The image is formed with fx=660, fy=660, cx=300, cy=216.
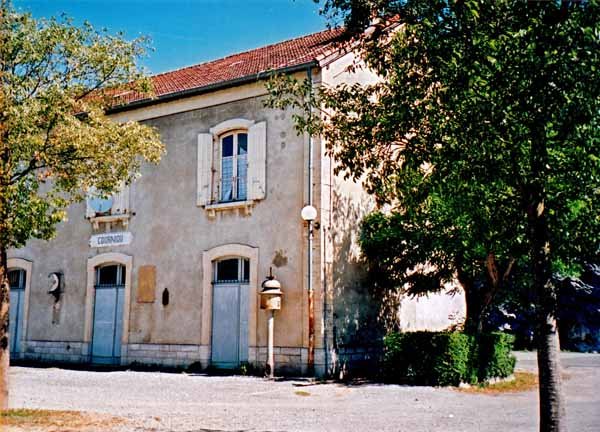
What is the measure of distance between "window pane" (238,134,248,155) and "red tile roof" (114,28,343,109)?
4.27 ft

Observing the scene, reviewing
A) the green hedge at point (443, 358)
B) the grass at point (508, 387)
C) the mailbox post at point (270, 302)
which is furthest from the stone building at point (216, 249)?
the grass at point (508, 387)

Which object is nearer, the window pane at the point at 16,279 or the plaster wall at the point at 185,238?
the plaster wall at the point at 185,238

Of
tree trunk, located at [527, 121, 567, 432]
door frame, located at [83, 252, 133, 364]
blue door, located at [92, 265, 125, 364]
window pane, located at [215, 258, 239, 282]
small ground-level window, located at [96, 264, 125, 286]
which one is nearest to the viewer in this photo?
tree trunk, located at [527, 121, 567, 432]

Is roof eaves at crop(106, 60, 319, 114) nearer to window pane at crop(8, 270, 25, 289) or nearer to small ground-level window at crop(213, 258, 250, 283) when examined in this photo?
small ground-level window at crop(213, 258, 250, 283)

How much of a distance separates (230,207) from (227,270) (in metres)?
1.45

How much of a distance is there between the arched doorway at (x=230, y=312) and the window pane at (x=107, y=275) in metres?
3.23

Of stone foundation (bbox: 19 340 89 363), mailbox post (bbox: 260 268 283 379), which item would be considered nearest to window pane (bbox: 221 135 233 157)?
mailbox post (bbox: 260 268 283 379)

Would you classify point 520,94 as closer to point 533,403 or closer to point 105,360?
point 533,403

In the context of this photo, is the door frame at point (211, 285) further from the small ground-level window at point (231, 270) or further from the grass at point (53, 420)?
the grass at point (53, 420)

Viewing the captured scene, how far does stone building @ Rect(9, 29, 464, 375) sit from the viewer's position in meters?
13.9

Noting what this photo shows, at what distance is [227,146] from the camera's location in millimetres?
15625

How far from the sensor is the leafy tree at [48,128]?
27.6ft

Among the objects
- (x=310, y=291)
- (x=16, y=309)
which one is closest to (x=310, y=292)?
(x=310, y=291)

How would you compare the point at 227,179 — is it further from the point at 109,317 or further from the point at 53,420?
the point at 53,420
